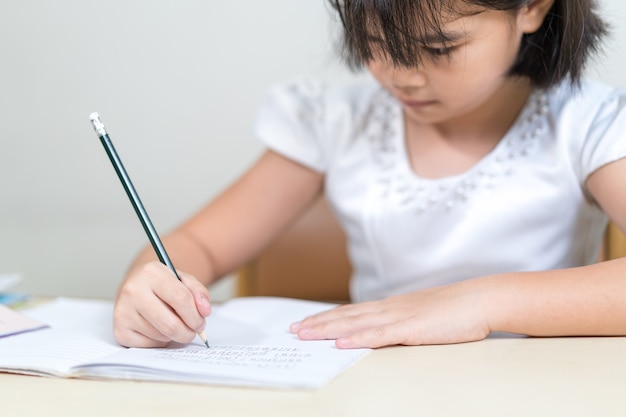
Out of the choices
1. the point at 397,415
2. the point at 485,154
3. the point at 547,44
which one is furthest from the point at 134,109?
the point at 397,415

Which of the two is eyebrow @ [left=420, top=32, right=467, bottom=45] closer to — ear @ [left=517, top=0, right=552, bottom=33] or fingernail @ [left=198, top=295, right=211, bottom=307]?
ear @ [left=517, top=0, right=552, bottom=33]

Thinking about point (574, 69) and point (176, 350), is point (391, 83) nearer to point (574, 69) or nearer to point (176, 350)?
point (574, 69)

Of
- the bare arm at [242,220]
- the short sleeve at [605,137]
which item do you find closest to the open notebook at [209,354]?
the bare arm at [242,220]

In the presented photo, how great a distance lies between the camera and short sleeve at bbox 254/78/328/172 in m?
1.09

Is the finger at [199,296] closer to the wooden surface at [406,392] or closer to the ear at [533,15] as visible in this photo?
the wooden surface at [406,392]

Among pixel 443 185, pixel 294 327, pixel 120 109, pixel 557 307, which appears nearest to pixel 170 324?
pixel 294 327

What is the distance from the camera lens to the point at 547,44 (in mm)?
869

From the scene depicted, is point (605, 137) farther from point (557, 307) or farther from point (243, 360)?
point (243, 360)

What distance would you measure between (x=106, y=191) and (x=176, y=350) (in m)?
1.07

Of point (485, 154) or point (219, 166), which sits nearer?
point (485, 154)

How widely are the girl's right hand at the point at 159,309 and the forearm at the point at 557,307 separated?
257 millimetres

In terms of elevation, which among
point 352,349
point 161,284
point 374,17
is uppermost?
point 374,17

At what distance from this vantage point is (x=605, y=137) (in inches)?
33.7

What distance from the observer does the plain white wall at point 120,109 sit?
1.55m
